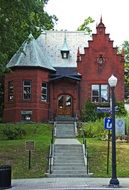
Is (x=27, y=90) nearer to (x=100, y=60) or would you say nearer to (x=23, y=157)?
(x=100, y=60)

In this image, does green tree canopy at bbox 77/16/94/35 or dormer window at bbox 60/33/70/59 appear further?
green tree canopy at bbox 77/16/94/35

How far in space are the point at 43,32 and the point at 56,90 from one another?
8401 mm

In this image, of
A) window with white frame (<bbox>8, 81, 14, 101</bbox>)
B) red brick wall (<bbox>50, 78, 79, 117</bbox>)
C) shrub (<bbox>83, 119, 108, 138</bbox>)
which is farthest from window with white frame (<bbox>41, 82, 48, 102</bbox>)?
shrub (<bbox>83, 119, 108, 138</bbox>)

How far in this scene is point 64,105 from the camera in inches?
1844

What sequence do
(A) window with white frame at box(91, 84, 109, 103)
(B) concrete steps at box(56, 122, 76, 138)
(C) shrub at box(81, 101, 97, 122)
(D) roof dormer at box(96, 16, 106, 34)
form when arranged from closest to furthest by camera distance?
(B) concrete steps at box(56, 122, 76, 138) < (C) shrub at box(81, 101, 97, 122) < (A) window with white frame at box(91, 84, 109, 103) < (D) roof dormer at box(96, 16, 106, 34)

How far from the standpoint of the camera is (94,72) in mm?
46781

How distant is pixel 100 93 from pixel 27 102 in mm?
7500

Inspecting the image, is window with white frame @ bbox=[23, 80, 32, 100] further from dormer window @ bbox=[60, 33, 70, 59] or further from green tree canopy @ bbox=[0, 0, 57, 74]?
green tree canopy @ bbox=[0, 0, 57, 74]

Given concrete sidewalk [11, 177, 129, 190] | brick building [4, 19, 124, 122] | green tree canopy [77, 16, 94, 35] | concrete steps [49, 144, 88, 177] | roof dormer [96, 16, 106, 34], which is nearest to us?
concrete sidewalk [11, 177, 129, 190]

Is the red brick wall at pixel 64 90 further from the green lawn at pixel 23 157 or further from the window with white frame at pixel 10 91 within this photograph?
the green lawn at pixel 23 157

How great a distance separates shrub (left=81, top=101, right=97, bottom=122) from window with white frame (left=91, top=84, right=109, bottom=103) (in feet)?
3.70

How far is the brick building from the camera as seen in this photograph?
4491cm

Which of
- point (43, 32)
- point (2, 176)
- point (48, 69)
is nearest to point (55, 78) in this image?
point (48, 69)

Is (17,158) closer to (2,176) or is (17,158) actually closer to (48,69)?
(2,176)
